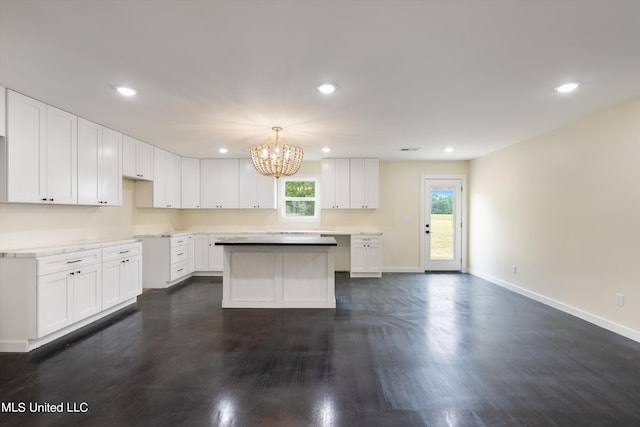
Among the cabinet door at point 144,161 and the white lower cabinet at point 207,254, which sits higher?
the cabinet door at point 144,161

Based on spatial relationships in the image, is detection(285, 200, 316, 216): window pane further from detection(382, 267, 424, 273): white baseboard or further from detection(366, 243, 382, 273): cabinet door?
detection(382, 267, 424, 273): white baseboard

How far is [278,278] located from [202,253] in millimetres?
2789

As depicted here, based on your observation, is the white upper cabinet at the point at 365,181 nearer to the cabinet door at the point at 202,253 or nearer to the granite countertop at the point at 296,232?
the granite countertop at the point at 296,232

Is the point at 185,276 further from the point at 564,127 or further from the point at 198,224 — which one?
the point at 564,127

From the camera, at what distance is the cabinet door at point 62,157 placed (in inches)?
130

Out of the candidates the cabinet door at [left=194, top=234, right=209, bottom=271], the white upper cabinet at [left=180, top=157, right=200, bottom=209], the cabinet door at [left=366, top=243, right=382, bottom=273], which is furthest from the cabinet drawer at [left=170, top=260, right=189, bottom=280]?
the cabinet door at [left=366, top=243, right=382, bottom=273]

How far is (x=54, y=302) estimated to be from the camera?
3.05m

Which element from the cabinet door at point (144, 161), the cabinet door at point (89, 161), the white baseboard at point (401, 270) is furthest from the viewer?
the white baseboard at point (401, 270)

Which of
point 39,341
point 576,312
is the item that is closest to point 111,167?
point 39,341

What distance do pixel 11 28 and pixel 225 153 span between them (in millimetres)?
4086

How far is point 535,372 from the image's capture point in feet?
8.16

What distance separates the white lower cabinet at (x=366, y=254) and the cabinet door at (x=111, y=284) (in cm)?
402

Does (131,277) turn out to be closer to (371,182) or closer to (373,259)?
(373,259)

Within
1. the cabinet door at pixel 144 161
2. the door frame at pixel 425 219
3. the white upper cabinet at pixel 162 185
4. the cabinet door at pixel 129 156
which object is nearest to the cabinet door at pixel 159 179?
the white upper cabinet at pixel 162 185
